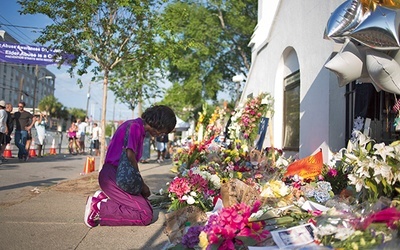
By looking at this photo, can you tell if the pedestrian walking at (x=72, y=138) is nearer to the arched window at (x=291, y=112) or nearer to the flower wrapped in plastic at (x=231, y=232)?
the arched window at (x=291, y=112)

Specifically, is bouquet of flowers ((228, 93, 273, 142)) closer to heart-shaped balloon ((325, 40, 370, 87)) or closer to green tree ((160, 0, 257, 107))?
heart-shaped balloon ((325, 40, 370, 87))

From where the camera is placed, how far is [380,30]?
11.4 ft

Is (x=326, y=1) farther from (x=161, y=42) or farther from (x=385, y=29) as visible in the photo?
(x=161, y=42)

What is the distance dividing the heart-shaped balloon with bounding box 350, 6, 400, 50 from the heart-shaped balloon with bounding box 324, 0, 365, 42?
0.45 ft

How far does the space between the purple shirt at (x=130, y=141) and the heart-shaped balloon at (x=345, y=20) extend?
2.39 metres

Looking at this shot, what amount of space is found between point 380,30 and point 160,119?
2439 mm

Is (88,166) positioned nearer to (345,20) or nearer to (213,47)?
(345,20)

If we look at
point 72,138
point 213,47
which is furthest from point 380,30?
point 213,47

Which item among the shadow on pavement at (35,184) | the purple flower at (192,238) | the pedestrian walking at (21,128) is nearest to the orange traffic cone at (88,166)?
the shadow on pavement at (35,184)

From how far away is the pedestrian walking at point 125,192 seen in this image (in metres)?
3.96

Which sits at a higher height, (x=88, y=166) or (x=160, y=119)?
(x=160, y=119)

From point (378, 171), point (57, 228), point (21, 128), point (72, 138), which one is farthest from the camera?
point (72, 138)

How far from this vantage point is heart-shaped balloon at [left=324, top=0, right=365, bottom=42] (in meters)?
3.79

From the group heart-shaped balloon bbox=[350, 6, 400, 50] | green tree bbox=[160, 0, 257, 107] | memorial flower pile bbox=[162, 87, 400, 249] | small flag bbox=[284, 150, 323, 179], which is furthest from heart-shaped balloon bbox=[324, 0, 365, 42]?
green tree bbox=[160, 0, 257, 107]
